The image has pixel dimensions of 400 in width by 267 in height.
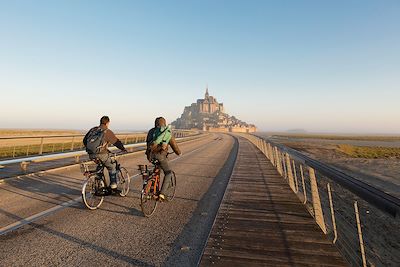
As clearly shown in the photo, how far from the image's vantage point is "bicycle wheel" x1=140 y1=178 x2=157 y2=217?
229 inches

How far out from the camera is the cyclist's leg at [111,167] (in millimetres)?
6543

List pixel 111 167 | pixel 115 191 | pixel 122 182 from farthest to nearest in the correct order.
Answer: pixel 122 182 < pixel 115 191 < pixel 111 167

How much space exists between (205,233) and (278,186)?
449cm

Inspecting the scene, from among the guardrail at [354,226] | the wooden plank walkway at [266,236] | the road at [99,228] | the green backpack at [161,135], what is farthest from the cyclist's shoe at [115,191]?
the guardrail at [354,226]

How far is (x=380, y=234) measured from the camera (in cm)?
795

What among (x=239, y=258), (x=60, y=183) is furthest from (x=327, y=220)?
(x=60, y=183)

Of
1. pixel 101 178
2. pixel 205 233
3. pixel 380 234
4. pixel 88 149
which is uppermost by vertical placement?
pixel 88 149

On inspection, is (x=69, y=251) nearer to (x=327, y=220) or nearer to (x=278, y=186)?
(x=278, y=186)

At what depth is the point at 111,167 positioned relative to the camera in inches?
266

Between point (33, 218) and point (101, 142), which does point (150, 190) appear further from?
point (33, 218)

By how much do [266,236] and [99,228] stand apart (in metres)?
3.17

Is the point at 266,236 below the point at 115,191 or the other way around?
below

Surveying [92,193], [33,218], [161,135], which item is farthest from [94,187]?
[161,135]

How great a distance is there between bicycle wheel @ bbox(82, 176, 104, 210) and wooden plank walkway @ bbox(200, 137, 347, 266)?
311 centimetres
